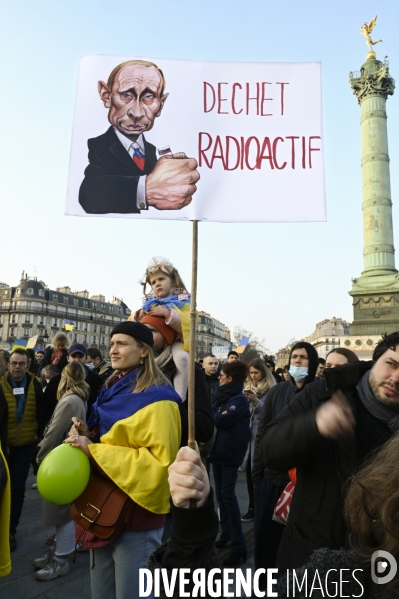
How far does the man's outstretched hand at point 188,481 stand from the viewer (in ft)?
3.99

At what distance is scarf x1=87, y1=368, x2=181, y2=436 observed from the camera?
227 centimetres

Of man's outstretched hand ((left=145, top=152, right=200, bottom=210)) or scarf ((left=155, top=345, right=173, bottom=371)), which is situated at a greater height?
man's outstretched hand ((left=145, top=152, right=200, bottom=210))

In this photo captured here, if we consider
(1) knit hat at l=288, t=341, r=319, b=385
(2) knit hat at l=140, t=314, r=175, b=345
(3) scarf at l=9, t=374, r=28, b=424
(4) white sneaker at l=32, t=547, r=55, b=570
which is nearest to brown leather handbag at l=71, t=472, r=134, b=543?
(2) knit hat at l=140, t=314, r=175, b=345

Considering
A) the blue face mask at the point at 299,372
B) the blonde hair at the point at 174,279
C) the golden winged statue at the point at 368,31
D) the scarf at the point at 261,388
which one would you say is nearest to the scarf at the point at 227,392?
the scarf at the point at 261,388

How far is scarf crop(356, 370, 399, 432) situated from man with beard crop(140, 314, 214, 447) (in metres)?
1.01

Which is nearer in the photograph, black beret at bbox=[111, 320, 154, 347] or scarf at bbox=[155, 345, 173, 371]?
black beret at bbox=[111, 320, 154, 347]

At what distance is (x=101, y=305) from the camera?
90438mm

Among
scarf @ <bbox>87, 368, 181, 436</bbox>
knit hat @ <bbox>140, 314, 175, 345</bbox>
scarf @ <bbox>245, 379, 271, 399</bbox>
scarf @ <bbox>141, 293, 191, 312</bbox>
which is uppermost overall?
scarf @ <bbox>141, 293, 191, 312</bbox>

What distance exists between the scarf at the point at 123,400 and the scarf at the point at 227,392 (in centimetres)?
237

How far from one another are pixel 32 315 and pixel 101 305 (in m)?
17.0

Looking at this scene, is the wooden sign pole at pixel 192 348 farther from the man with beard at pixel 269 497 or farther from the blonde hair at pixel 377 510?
the man with beard at pixel 269 497

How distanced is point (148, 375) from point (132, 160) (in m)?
1.13

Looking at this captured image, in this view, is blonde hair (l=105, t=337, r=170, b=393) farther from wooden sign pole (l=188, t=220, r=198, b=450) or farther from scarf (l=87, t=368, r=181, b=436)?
wooden sign pole (l=188, t=220, r=198, b=450)

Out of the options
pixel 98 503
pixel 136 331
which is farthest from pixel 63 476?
pixel 136 331
